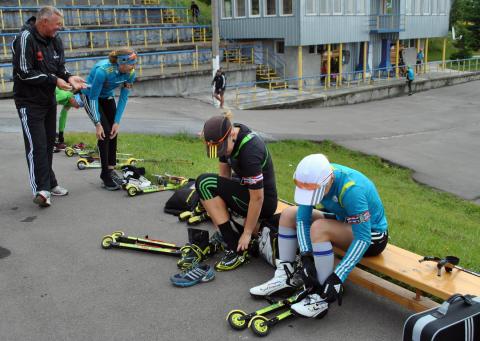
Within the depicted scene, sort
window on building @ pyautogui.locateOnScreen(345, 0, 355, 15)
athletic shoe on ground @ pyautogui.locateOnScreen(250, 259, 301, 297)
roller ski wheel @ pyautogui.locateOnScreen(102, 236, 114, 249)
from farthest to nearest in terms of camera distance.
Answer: window on building @ pyautogui.locateOnScreen(345, 0, 355, 15)
roller ski wheel @ pyautogui.locateOnScreen(102, 236, 114, 249)
athletic shoe on ground @ pyautogui.locateOnScreen(250, 259, 301, 297)

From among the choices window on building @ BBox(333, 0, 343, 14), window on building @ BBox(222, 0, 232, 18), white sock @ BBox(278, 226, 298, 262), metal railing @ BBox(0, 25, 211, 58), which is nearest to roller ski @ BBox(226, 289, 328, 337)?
white sock @ BBox(278, 226, 298, 262)

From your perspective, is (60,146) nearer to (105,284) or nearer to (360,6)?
(105,284)

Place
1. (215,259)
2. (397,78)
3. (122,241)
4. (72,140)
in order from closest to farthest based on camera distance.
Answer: (215,259) < (122,241) < (72,140) < (397,78)

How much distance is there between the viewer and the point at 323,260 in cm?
412

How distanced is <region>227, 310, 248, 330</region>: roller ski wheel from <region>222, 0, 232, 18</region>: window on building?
103ft

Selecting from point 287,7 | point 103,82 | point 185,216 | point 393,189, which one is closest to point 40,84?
point 103,82

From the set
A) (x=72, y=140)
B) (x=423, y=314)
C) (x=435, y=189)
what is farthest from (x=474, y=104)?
(x=423, y=314)

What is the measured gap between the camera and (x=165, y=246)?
556 centimetres

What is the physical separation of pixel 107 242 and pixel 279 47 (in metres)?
27.9

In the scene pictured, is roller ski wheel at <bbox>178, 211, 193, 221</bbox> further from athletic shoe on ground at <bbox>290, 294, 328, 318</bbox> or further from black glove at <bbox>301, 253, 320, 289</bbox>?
athletic shoe on ground at <bbox>290, 294, 328, 318</bbox>

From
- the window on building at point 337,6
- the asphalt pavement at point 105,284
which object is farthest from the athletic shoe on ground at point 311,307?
the window on building at point 337,6

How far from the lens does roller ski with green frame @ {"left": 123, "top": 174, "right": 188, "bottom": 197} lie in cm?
743

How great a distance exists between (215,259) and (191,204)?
1.43m

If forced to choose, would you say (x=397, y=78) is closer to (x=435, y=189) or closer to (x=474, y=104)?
(x=474, y=104)
